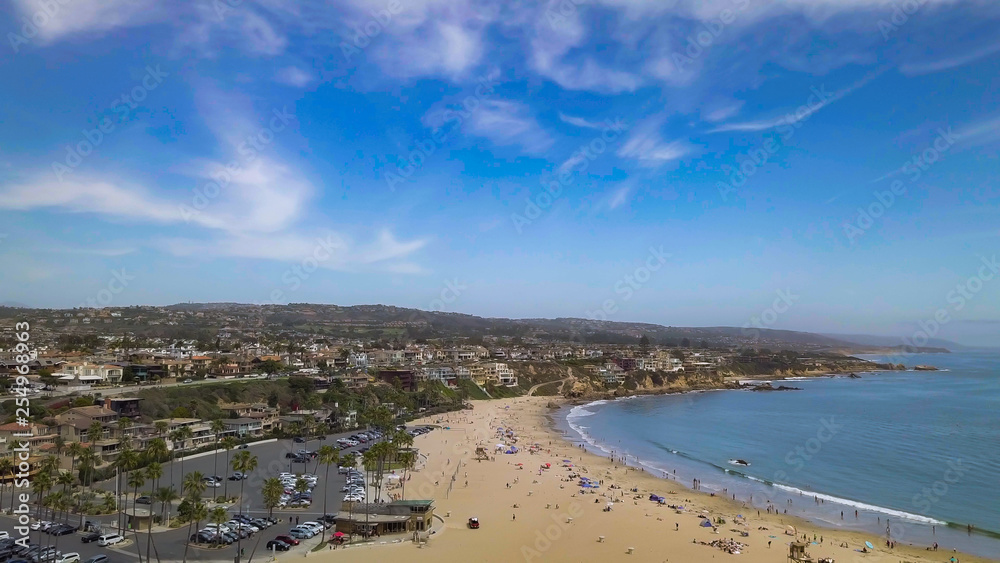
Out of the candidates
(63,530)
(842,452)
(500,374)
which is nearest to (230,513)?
(63,530)

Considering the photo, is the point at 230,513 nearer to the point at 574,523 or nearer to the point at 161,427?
the point at 574,523

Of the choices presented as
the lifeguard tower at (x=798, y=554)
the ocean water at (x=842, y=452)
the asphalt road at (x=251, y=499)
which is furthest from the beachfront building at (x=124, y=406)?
the lifeguard tower at (x=798, y=554)

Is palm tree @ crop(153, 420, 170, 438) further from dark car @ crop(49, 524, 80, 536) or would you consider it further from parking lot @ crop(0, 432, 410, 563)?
dark car @ crop(49, 524, 80, 536)

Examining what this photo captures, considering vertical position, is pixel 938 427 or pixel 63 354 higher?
pixel 63 354

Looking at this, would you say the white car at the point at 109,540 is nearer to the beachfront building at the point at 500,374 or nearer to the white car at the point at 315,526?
the white car at the point at 315,526

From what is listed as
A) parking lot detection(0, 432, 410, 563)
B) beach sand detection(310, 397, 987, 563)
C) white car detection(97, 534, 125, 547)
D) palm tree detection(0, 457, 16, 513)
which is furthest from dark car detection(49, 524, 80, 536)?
beach sand detection(310, 397, 987, 563)

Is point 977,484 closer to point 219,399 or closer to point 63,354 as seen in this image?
A: point 219,399

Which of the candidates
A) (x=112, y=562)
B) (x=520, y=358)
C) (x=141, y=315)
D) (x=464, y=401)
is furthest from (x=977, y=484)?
(x=141, y=315)
